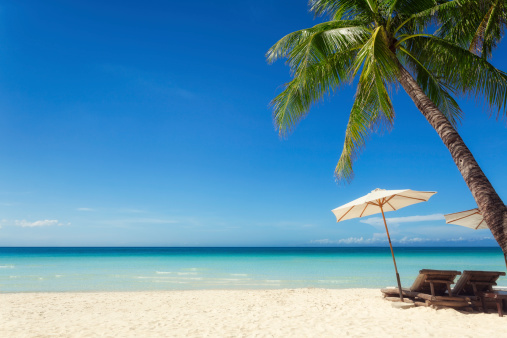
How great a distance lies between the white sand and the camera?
501 centimetres

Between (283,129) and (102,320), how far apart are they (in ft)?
17.7

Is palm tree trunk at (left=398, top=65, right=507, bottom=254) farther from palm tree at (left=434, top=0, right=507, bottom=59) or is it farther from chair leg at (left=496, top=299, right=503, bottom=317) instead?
chair leg at (left=496, top=299, right=503, bottom=317)

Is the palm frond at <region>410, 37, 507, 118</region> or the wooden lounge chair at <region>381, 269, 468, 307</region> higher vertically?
the palm frond at <region>410, 37, 507, 118</region>

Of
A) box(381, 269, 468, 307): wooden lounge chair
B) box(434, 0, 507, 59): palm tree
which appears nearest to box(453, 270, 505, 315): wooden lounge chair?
box(381, 269, 468, 307): wooden lounge chair

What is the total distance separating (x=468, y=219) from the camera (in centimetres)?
695

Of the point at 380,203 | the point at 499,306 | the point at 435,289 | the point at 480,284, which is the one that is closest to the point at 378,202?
the point at 380,203

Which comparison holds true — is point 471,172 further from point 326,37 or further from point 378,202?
point 326,37

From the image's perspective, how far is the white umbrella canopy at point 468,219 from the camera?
6650mm

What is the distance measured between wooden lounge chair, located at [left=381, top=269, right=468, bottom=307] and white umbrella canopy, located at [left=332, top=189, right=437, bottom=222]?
58.5 inches

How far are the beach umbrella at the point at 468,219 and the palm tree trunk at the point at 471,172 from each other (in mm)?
2542

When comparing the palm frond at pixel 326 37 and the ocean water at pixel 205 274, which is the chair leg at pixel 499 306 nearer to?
the palm frond at pixel 326 37

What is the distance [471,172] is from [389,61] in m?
2.14

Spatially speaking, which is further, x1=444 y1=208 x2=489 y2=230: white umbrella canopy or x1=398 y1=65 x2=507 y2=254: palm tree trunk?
x1=444 y1=208 x2=489 y2=230: white umbrella canopy

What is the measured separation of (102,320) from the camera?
6.15 meters
